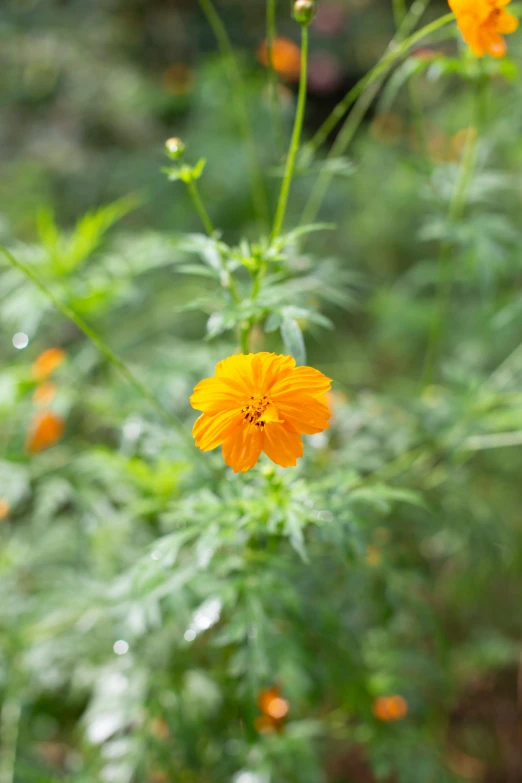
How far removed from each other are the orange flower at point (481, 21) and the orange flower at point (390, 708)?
1380 millimetres

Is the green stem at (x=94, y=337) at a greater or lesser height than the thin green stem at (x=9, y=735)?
greater

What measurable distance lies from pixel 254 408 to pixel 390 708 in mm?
1095

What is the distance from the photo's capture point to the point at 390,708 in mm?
1620

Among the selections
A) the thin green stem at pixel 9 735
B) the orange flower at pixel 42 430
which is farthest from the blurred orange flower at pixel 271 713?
the orange flower at pixel 42 430

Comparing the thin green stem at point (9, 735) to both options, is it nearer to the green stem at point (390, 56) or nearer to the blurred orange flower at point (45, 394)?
the blurred orange flower at point (45, 394)

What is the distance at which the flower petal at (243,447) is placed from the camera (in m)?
0.90

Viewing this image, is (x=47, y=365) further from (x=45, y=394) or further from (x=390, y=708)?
(x=390, y=708)

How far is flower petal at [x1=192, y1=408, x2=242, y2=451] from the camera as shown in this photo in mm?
913

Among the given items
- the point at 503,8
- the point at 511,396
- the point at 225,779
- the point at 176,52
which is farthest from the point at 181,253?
the point at 176,52

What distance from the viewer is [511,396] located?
59.5 inches

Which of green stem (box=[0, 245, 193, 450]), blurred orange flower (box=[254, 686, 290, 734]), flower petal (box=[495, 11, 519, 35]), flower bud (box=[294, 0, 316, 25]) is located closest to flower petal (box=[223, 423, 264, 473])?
green stem (box=[0, 245, 193, 450])

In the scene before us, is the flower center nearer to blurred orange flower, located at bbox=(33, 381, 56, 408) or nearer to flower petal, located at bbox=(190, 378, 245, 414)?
flower petal, located at bbox=(190, 378, 245, 414)

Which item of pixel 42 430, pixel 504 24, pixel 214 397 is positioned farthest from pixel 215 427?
pixel 42 430

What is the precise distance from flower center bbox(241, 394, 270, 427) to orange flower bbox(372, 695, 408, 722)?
38.1 inches
